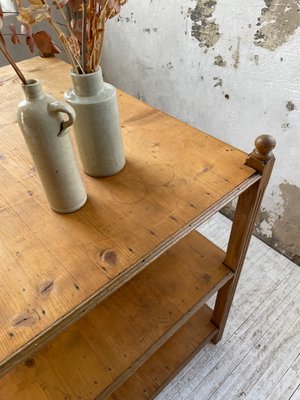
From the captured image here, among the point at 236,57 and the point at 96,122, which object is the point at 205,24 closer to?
the point at 236,57

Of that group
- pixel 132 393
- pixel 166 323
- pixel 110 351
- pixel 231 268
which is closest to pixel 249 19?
pixel 231 268

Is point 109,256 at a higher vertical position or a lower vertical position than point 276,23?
lower

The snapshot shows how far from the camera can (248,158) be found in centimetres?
66

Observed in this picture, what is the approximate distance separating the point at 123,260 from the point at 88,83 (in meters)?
0.32

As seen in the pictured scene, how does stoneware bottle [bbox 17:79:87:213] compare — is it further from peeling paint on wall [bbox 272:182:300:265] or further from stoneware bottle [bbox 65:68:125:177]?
peeling paint on wall [bbox 272:182:300:265]

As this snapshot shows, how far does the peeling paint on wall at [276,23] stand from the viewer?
0.87 m

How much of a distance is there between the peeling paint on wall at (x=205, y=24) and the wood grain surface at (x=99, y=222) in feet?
1.69

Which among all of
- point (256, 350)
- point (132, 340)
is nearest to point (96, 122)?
point (132, 340)

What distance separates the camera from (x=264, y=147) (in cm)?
60

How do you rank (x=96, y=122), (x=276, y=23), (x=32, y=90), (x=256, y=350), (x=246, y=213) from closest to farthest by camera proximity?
1. (x=32, y=90)
2. (x=96, y=122)
3. (x=246, y=213)
4. (x=276, y=23)
5. (x=256, y=350)

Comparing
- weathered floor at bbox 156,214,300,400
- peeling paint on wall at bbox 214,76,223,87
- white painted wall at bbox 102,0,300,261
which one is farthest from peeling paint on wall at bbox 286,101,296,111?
weathered floor at bbox 156,214,300,400

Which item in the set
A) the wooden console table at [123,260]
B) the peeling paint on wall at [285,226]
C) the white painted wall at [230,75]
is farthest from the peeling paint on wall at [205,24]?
the peeling paint on wall at [285,226]

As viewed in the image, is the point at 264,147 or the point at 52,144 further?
the point at 264,147

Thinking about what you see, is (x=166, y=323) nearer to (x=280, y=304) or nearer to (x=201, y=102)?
(x=280, y=304)
